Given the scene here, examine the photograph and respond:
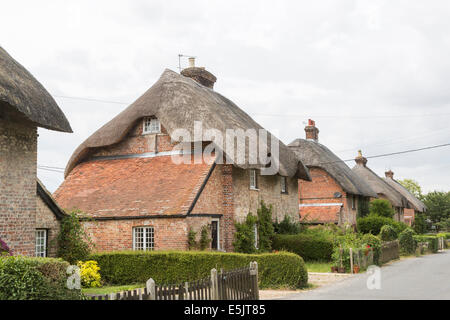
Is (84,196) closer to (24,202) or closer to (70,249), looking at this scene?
(70,249)

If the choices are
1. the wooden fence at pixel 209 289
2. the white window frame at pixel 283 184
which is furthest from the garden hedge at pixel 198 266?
the white window frame at pixel 283 184

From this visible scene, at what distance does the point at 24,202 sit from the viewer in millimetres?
14547

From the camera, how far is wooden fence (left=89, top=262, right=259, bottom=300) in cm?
929

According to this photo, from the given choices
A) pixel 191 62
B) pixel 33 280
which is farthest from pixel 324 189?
pixel 33 280

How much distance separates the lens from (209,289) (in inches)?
439

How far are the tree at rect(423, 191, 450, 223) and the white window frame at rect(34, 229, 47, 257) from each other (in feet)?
241

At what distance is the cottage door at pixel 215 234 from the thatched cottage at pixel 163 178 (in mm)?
22

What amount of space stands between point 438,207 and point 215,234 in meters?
67.8

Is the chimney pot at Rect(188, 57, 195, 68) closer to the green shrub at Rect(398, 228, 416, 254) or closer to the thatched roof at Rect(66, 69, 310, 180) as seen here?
the thatched roof at Rect(66, 69, 310, 180)

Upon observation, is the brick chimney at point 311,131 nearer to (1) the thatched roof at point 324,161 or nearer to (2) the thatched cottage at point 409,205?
(1) the thatched roof at point 324,161

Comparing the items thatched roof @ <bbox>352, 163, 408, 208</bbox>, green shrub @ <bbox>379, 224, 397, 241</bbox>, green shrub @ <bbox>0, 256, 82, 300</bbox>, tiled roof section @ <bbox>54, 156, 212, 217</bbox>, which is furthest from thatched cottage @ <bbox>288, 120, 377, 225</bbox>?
green shrub @ <bbox>0, 256, 82, 300</bbox>
